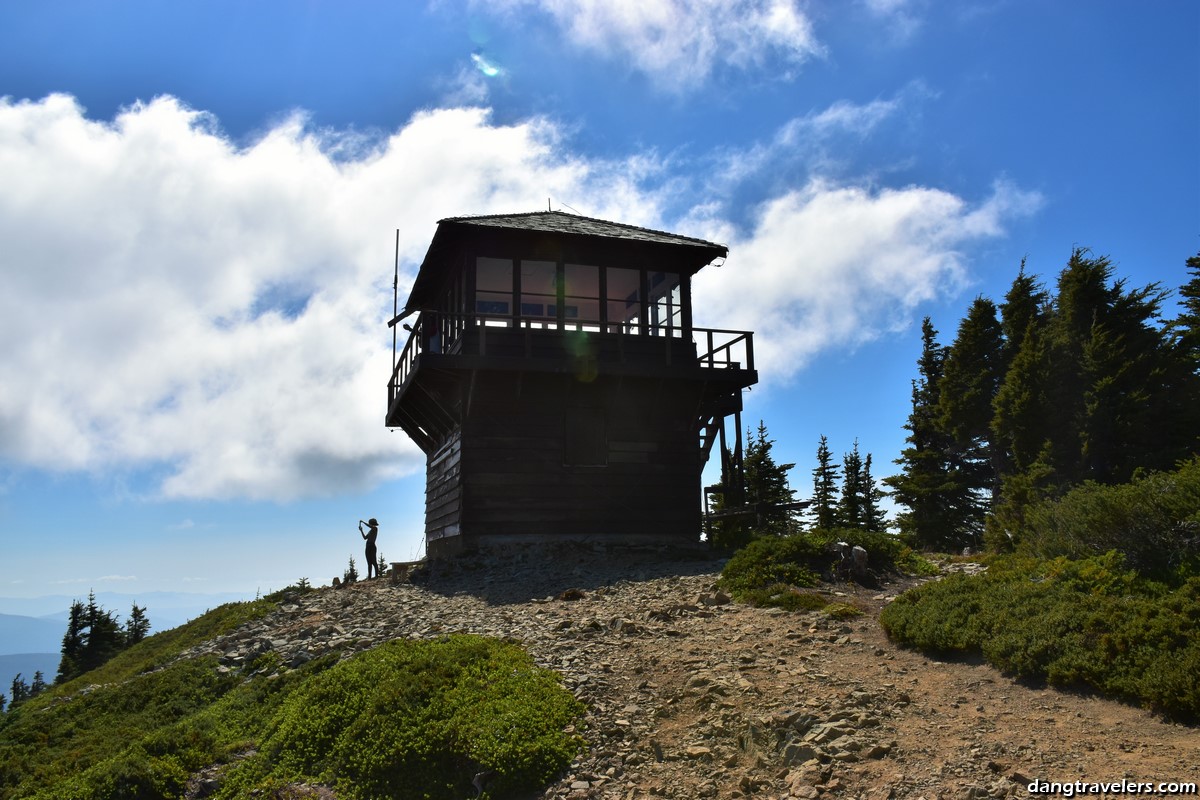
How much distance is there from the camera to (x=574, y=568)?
21078 mm

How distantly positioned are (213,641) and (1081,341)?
27.6m

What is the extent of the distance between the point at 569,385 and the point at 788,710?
46.8 ft

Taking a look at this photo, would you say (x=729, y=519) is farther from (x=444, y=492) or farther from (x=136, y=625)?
(x=136, y=625)

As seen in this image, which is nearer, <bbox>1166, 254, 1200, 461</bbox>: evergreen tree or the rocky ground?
the rocky ground

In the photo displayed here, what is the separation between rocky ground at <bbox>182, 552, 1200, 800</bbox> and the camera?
8.52 meters

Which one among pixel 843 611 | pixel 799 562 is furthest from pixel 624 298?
pixel 843 611

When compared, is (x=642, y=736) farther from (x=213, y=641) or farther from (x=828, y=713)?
(x=213, y=641)

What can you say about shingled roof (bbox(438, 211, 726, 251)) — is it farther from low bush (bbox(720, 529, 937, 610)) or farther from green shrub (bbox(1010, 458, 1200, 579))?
green shrub (bbox(1010, 458, 1200, 579))

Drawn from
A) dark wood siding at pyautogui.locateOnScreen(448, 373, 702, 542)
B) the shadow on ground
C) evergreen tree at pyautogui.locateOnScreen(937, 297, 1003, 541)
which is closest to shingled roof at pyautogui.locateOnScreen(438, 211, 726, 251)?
dark wood siding at pyautogui.locateOnScreen(448, 373, 702, 542)

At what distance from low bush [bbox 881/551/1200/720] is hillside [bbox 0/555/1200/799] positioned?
0.27m

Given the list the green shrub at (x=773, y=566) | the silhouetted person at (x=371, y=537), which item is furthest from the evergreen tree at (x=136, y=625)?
the green shrub at (x=773, y=566)

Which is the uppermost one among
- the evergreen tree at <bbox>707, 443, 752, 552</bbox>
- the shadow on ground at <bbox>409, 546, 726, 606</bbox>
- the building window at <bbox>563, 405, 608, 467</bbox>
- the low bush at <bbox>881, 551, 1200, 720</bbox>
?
the building window at <bbox>563, 405, 608, 467</bbox>

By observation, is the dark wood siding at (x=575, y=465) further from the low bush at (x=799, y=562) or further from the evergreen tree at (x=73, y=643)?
the evergreen tree at (x=73, y=643)

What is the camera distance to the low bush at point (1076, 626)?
30.7 ft
